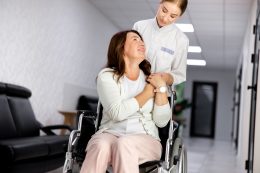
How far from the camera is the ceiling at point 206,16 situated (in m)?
7.08

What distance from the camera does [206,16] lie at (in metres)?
7.86

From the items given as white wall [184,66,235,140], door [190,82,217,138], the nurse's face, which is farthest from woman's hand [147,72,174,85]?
door [190,82,217,138]

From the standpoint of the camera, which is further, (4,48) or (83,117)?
(4,48)

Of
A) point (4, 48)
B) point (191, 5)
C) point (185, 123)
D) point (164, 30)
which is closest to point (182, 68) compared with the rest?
point (164, 30)

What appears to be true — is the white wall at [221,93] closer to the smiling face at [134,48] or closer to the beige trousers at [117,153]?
the smiling face at [134,48]

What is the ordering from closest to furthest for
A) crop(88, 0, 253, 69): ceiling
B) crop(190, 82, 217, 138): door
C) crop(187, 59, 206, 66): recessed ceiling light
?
crop(88, 0, 253, 69): ceiling, crop(187, 59, 206, 66): recessed ceiling light, crop(190, 82, 217, 138): door

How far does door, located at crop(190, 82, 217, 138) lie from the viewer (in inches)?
647

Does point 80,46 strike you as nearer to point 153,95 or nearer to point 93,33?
point 93,33

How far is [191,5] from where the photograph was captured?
7133 millimetres

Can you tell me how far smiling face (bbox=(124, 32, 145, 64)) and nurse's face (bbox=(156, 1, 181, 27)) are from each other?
21 centimetres

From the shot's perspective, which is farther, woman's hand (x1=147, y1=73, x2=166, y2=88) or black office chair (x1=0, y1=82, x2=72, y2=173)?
black office chair (x1=0, y1=82, x2=72, y2=173)

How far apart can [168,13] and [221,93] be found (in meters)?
14.3

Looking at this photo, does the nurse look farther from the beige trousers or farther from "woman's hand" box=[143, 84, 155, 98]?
the beige trousers

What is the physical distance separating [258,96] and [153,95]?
237cm
